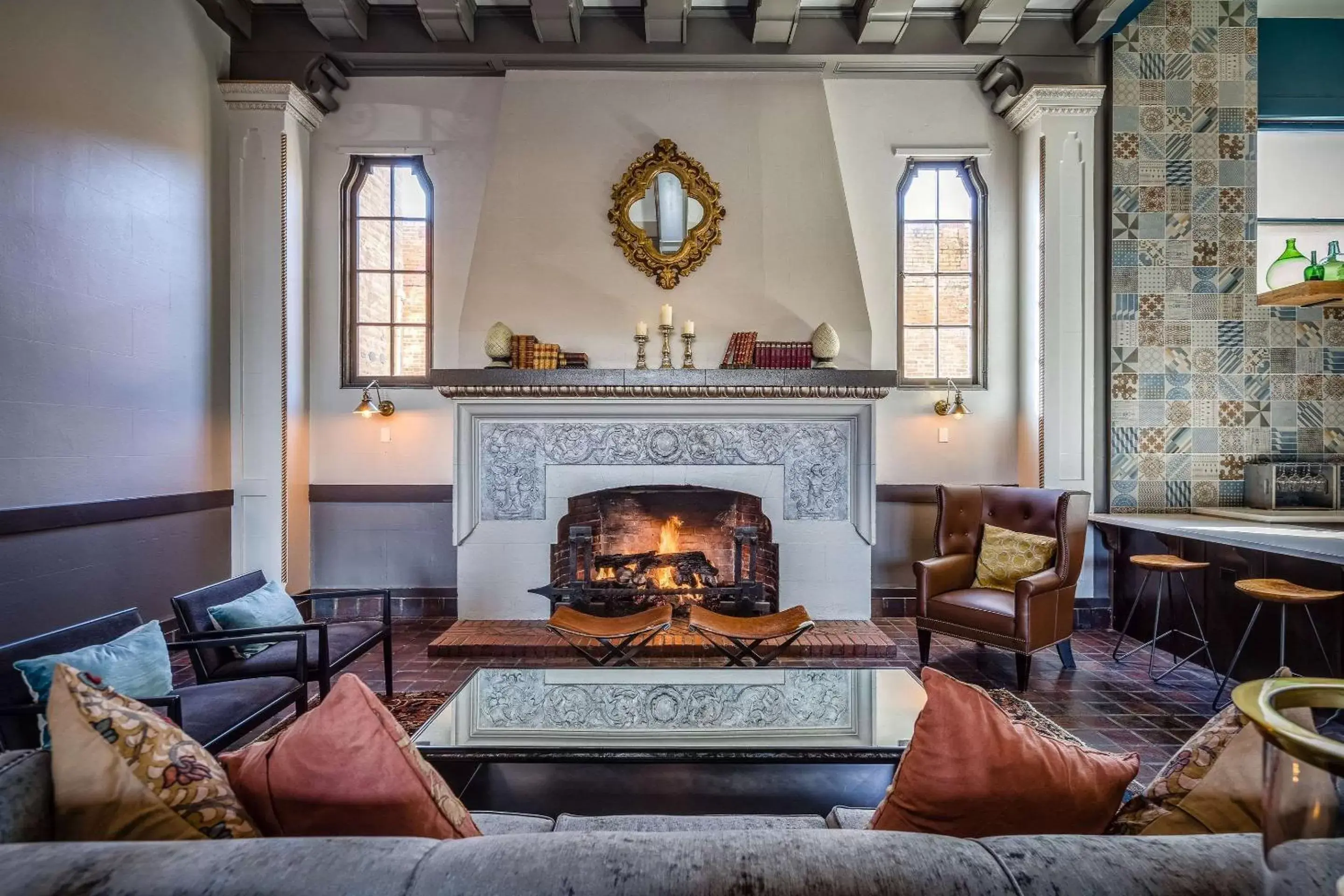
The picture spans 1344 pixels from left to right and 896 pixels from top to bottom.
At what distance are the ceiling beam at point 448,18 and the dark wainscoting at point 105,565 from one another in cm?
353

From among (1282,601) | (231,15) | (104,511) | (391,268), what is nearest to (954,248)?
(1282,601)

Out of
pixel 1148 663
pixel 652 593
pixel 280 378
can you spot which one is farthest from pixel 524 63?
pixel 1148 663

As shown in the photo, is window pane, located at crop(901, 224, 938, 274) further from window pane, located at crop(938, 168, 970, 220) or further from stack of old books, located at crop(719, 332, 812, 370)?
stack of old books, located at crop(719, 332, 812, 370)

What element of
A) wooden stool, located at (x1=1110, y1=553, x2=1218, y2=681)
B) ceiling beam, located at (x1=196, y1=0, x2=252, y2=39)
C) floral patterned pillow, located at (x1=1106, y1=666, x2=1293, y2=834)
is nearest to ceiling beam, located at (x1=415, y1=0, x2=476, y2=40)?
ceiling beam, located at (x1=196, y1=0, x2=252, y2=39)

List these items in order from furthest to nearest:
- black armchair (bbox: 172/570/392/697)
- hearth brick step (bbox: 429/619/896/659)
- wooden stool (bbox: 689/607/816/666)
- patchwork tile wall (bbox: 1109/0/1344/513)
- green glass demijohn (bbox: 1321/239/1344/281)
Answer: patchwork tile wall (bbox: 1109/0/1344/513)
green glass demijohn (bbox: 1321/239/1344/281)
hearth brick step (bbox: 429/619/896/659)
wooden stool (bbox: 689/607/816/666)
black armchair (bbox: 172/570/392/697)

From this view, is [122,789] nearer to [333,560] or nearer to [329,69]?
[333,560]

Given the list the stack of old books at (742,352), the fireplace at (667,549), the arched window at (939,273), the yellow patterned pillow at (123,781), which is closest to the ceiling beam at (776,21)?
the arched window at (939,273)

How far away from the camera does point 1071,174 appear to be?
4.46 m

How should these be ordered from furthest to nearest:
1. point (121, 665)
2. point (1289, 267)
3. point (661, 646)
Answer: point (1289, 267)
point (661, 646)
point (121, 665)

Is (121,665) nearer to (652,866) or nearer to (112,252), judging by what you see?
(652,866)

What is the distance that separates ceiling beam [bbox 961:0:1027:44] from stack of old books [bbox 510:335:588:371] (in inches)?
141

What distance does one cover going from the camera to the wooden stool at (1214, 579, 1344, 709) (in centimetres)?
269

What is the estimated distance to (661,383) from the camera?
13.9ft

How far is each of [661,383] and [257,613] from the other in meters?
2.63
